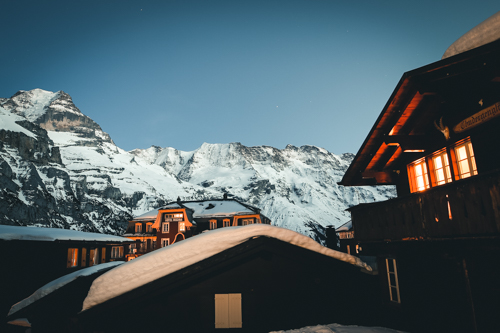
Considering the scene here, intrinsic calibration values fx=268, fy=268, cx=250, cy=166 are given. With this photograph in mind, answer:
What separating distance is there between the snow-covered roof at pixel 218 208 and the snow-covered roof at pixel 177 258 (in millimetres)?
34187

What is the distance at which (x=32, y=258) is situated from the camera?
56.6 feet

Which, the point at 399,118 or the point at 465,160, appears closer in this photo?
the point at 465,160

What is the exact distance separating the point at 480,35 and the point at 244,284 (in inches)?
353

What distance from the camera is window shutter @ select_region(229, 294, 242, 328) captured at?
25.6 ft

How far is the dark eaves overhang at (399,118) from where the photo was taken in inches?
247

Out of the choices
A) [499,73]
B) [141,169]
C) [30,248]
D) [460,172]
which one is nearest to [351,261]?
[460,172]

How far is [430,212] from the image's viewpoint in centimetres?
630

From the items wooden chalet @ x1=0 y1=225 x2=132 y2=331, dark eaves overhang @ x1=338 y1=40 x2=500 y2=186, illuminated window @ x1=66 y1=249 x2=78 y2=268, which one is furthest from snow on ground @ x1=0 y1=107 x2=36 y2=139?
dark eaves overhang @ x1=338 y1=40 x2=500 y2=186

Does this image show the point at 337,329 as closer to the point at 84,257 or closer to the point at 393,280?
the point at 393,280

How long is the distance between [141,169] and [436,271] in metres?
171

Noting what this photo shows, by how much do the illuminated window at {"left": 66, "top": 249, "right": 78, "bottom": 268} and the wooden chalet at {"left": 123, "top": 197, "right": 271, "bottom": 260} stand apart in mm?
18134

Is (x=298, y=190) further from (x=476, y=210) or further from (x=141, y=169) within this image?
(x=476, y=210)

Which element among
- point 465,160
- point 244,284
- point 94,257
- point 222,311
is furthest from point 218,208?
point 465,160

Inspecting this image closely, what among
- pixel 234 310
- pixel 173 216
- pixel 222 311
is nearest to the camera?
pixel 234 310
